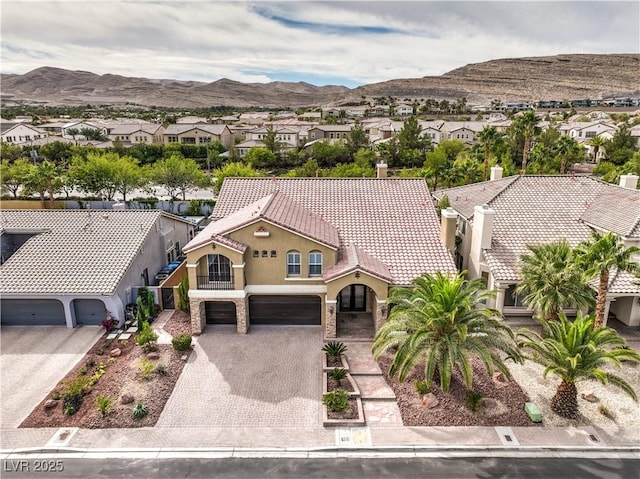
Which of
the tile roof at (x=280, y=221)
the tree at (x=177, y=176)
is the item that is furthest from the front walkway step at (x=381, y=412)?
the tree at (x=177, y=176)

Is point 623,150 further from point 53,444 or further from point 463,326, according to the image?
point 53,444

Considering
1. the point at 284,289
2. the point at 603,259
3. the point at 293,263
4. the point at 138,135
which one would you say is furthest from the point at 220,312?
the point at 138,135

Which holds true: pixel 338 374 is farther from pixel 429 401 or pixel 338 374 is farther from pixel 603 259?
pixel 603 259

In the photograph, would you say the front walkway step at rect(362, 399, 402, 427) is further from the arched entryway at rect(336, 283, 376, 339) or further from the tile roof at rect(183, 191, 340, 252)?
the tile roof at rect(183, 191, 340, 252)

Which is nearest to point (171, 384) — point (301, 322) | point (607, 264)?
point (301, 322)

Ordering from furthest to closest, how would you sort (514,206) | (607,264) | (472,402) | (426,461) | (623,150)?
(623,150)
(514,206)
(607,264)
(472,402)
(426,461)

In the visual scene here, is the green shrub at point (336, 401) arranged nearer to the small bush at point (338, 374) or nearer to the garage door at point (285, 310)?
the small bush at point (338, 374)
